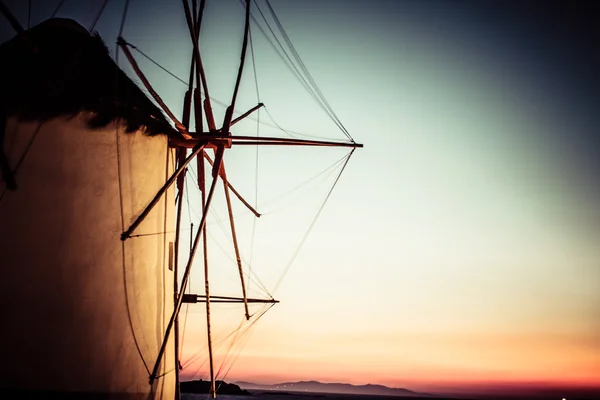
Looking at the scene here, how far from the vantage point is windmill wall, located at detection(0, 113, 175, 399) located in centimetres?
870

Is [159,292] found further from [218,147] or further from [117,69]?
[117,69]

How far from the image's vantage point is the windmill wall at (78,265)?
8695mm

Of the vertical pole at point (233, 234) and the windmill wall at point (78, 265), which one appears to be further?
the vertical pole at point (233, 234)

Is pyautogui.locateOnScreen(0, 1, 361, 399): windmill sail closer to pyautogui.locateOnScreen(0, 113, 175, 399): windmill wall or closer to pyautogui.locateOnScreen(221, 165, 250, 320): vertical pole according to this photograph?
pyautogui.locateOnScreen(0, 113, 175, 399): windmill wall

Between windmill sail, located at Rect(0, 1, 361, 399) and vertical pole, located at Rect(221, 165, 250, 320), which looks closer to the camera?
windmill sail, located at Rect(0, 1, 361, 399)

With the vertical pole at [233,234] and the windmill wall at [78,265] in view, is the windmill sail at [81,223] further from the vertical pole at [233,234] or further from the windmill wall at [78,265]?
the vertical pole at [233,234]

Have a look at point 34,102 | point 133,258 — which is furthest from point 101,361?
point 34,102

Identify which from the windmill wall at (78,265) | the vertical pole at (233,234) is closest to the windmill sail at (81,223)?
the windmill wall at (78,265)

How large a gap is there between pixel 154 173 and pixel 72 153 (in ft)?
7.91

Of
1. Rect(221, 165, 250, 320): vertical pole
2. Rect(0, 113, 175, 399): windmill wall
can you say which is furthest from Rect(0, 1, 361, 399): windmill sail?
Rect(221, 165, 250, 320): vertical pole

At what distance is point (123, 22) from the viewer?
32.4ft

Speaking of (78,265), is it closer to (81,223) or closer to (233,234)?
(81,223)

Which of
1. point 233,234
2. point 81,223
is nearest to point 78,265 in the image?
point 81,223

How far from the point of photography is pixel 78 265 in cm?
952
